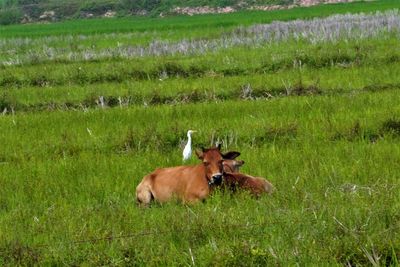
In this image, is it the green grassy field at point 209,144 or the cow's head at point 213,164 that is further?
the cow's head at point 213,164

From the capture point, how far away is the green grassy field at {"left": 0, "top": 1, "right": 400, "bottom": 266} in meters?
5.51

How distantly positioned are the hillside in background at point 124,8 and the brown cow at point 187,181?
60843 millimetres

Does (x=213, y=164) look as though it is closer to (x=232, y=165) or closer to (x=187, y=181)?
(x=187, y=181)

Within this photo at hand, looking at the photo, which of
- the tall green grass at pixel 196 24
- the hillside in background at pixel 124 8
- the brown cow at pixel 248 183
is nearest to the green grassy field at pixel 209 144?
the brown cow at pixel 248 183

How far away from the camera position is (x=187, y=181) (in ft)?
24.9

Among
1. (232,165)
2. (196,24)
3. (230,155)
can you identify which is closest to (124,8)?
(196,24)

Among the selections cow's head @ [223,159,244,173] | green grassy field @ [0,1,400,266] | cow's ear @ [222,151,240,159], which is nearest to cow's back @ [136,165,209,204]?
A: green grassy field @ [0,1,400,266]

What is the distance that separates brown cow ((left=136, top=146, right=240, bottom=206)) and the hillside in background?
2395 inches

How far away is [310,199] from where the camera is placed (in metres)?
6.50

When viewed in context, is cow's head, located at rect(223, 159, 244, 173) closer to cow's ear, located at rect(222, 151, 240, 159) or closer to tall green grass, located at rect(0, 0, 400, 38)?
cow's ear, located at rect(222, 151, 240, 159)

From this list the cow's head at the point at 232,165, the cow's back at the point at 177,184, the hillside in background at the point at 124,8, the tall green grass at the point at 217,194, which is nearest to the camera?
the tall green grass at the point at 217,194

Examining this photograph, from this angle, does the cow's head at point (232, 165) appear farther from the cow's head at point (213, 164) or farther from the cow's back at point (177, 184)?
the cow's head at point (213, 164)

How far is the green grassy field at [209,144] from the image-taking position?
5512mm

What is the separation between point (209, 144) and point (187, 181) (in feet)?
9.04
